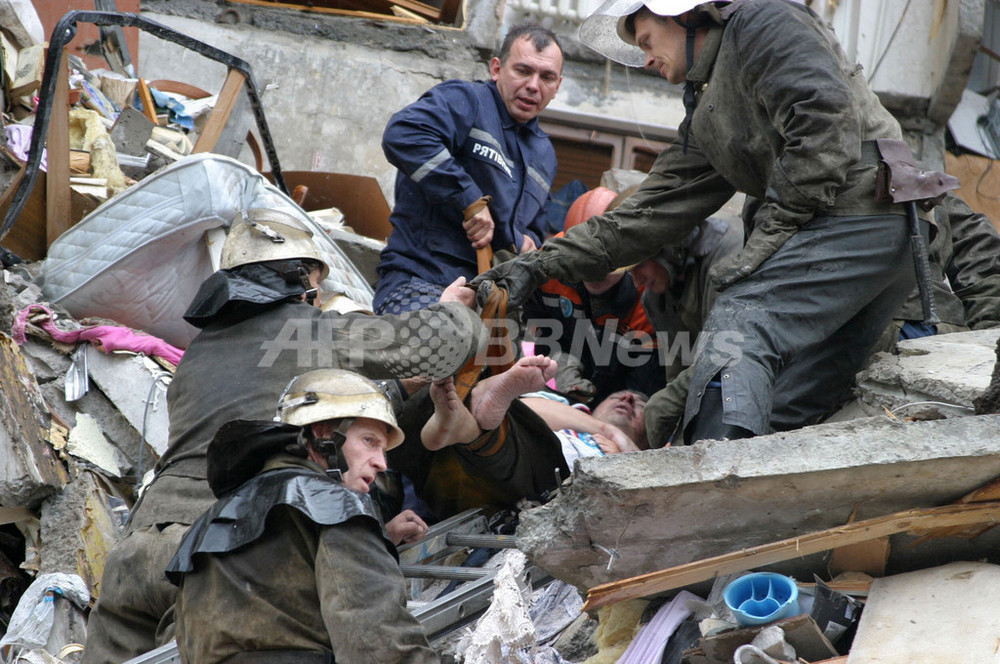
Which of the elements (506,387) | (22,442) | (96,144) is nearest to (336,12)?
(96,144)

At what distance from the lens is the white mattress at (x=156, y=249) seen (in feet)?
17.4

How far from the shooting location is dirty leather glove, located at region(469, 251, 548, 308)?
14.1ft

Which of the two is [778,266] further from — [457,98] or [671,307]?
[457,98]

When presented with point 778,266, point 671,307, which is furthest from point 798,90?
point 671,307

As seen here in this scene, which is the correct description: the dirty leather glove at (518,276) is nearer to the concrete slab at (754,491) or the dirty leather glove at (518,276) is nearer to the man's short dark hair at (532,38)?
the man's short dark hair at (532,38)

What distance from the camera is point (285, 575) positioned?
8.95ft

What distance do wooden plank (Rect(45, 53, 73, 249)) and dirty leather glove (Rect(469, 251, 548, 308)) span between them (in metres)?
2.72

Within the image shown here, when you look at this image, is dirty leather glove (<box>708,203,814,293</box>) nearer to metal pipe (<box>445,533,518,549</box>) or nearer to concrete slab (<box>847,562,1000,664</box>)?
metal pipe (<box>445,533,518,549</box>)

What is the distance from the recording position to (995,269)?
208 inches

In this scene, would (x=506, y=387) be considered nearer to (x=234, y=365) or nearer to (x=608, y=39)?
(x=234, y=365)

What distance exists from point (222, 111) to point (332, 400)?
4127mm

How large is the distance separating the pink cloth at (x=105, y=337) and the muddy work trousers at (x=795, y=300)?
2685 mm

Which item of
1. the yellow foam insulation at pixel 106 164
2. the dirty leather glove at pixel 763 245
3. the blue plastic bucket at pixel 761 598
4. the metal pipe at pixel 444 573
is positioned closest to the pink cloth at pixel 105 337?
the yellow foam insulation at pixel 106 164

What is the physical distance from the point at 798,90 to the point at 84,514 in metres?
3.13
